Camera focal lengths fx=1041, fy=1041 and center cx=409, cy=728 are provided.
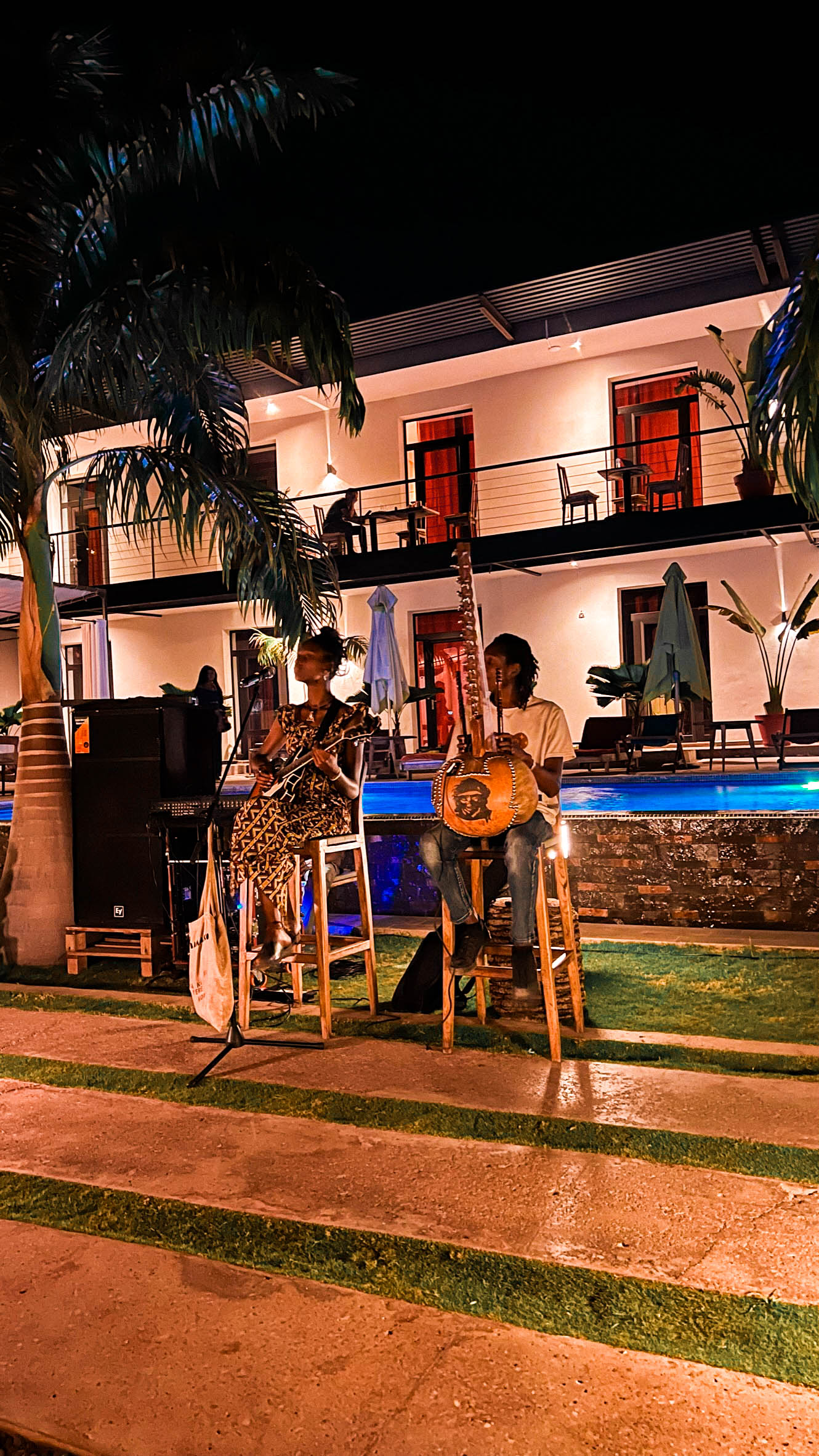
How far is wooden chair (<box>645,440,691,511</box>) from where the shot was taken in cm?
1298

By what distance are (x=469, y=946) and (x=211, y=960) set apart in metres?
0.90

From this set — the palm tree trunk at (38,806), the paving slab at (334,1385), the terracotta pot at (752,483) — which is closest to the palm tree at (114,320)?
the palm tree trunk at (38,806)

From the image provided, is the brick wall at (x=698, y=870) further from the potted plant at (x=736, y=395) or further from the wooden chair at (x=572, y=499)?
the wooden chair at (x=572, y=499)

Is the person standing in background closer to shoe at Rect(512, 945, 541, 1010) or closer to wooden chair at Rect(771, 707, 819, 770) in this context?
shoe at Rect(512, 945, 541, 1010)

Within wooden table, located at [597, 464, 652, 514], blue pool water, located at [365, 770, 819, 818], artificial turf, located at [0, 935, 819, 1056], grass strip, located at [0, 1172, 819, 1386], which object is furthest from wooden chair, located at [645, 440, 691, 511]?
grass strip, located at [0, 1172, 819, 1386]

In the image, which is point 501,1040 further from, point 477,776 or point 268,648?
point 268,648

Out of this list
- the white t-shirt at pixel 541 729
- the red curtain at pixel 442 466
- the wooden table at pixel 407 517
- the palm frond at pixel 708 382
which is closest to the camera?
the white t-shirt at pixel 541 729

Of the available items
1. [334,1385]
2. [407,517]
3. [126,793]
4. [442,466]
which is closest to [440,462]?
[442,466]

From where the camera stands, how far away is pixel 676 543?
42.2ft

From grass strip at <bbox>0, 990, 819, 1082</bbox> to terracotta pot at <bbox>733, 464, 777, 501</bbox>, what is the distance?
9.82m

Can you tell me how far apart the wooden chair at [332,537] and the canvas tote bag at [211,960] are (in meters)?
11.4

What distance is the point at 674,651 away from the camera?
11969 mm

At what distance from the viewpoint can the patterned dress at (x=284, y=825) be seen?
424 centimetres

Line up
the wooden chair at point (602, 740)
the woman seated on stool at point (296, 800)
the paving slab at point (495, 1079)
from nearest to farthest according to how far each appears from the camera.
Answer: the paving slab at point (495, 1079) < the woman seated on stool at point (296, 800) < the wooden chair at point (602, 740)
